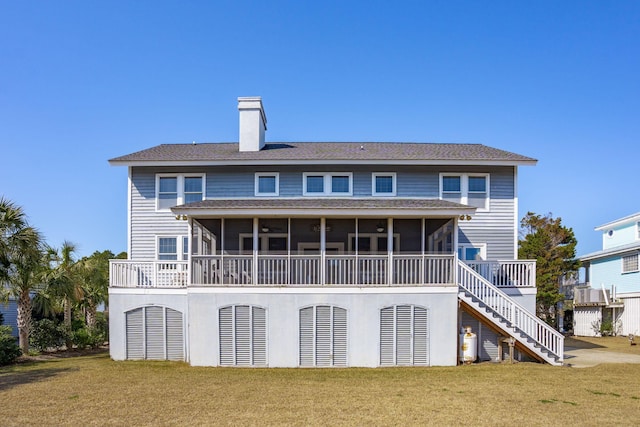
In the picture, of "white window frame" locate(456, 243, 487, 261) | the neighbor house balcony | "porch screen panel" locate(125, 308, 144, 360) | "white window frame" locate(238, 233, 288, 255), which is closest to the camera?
the neighbor house balcony

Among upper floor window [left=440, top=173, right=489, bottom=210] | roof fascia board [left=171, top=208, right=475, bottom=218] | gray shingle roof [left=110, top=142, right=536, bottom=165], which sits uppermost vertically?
gray shingle roof [left=110, top=142, right=536, bottom=165]

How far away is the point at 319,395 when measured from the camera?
10.8 metres

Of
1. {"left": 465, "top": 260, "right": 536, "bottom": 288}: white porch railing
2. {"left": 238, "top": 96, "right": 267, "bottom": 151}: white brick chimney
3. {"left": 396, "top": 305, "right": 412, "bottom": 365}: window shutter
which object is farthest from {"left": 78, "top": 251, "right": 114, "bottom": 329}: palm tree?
{"left": 465, "top": 260, "right": 536, "bottom": 288}: white porch railing

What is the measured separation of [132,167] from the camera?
63.3 ft

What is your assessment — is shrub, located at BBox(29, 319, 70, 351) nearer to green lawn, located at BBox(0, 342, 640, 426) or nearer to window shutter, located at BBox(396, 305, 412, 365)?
green lawn, located at BBox(0, 342, 640, 426)

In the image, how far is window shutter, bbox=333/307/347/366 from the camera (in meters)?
14.6

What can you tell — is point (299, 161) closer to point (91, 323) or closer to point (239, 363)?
point (239, 363)

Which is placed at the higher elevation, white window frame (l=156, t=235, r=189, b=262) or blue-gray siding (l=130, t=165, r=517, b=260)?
blue-gray siding (l=130, t=165, r=517, b=260)

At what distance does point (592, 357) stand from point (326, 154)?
489 inches

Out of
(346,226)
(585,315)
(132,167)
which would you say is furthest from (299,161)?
(585,315)

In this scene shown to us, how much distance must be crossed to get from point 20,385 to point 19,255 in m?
5.89

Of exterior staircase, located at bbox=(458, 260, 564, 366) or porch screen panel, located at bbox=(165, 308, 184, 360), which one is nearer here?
exterior staircase, located at bbox=(458, 260, 564, 366)

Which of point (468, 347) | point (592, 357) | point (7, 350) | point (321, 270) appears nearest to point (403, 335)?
point (468, 347)

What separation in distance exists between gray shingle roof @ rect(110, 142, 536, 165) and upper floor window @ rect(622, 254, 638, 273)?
14989 millimetres
